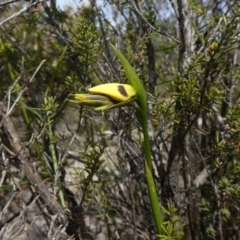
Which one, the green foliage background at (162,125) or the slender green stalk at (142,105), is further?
the green foliage background at (162,125)

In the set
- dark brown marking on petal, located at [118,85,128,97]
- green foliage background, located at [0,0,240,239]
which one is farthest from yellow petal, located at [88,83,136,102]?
green foliage background, located at [0,0,240,239]

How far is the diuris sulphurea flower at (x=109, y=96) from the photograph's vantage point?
1.15m

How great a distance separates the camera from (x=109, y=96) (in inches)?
45.4

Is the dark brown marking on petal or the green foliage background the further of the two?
the green foliage background

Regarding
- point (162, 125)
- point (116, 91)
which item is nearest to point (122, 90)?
point (116, 91)

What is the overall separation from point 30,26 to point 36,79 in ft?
0.86

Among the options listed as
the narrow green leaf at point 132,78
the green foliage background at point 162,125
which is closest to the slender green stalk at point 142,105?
the narrow green leaf at point 132,78

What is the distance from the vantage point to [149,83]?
1803mm

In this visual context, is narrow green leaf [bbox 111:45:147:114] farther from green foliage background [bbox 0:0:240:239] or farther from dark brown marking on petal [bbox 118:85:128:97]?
green foliage background [bbox 0:0:240:239]

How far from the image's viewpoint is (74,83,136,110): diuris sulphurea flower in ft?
3.78

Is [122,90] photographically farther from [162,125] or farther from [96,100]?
[162,125]

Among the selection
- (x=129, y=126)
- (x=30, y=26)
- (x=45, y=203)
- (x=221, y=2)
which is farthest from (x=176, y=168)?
(x=30, y=26)

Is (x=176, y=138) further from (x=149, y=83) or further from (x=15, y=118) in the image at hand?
(x=15, y=118)

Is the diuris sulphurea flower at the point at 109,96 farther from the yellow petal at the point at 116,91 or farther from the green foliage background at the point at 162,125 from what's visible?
the green foliage background at the point at 162,125
